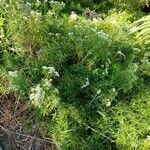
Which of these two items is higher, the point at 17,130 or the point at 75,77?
the point at 75,77

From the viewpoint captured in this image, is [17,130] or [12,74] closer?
[12,74]

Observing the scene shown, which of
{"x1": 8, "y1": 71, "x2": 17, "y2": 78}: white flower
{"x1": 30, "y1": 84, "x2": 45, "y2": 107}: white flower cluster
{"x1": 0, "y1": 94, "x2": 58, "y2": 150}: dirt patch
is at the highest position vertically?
{"x1": 8, "y1": 71, "x2": 17, "y2": 78}: white flower

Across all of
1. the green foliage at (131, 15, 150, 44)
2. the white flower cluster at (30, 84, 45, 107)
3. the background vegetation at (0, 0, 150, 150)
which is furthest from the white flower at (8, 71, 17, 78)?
the green foliage at (131, 15, 150, 44)

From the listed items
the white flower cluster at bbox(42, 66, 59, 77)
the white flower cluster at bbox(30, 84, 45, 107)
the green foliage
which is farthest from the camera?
the green foliage

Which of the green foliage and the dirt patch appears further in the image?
the green foliage

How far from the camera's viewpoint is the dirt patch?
368cm

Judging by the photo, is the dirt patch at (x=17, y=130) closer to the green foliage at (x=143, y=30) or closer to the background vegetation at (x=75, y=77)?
the background vegetation at (x=75, y=77)

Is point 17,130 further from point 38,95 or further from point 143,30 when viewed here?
point 143,30

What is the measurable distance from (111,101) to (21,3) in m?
1.29

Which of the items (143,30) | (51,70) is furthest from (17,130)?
(143,30)

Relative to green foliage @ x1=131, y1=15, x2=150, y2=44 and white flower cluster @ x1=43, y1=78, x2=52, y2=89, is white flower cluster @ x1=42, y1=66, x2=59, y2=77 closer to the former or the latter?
white flower cluster @ x1=43, y1=78, x2=52, y2=89

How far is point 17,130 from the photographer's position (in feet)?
12.4

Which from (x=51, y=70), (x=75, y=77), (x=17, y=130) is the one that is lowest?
(x=17, y=130)

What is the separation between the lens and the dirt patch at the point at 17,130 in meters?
3.68
